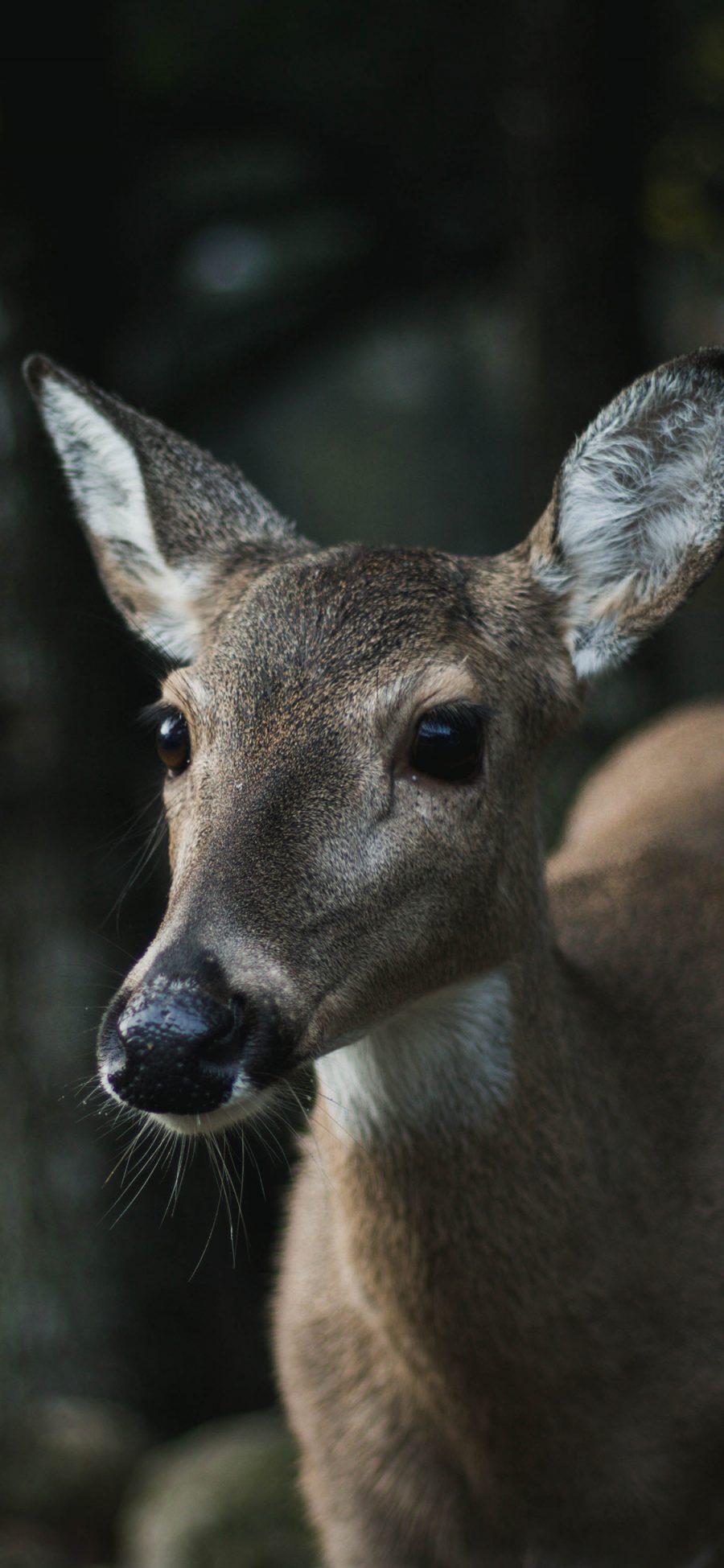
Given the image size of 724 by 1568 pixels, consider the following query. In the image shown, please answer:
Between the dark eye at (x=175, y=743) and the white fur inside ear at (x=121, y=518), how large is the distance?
→ 75 cm

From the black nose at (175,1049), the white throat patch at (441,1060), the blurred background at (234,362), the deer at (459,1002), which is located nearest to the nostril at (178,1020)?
the black nose at (175,1049)

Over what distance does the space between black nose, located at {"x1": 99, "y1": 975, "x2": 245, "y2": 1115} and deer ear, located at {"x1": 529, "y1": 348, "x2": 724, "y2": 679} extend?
1.52m

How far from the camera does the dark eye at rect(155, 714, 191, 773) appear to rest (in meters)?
3.49

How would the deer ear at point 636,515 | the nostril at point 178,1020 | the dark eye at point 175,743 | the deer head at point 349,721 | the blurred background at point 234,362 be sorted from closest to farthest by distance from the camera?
the nostril at point 178,1020 < the deer head at point 349,721 < the dark eye at point 175,743 < the deer ear at point 636,515 < the blurred background at point 234,362

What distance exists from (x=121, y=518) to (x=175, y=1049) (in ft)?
7.04

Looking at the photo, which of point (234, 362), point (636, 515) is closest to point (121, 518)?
point (636, 515)

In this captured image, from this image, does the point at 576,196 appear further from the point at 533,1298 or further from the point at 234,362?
the point at 533,1298

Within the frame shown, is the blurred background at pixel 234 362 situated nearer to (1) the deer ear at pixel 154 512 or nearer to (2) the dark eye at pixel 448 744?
(1) the deer ear at pixel 154 512

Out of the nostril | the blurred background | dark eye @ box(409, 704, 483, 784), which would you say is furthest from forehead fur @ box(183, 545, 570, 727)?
the blurred background

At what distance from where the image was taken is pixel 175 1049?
2586mm

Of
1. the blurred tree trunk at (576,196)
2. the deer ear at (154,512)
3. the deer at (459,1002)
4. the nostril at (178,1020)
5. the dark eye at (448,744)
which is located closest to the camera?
the nostril at (178,1020)

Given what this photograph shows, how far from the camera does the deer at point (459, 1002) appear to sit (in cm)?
313

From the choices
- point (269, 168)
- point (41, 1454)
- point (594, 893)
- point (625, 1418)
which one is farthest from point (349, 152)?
point (625, 1418)

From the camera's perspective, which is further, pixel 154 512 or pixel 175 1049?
pixel 154 512
